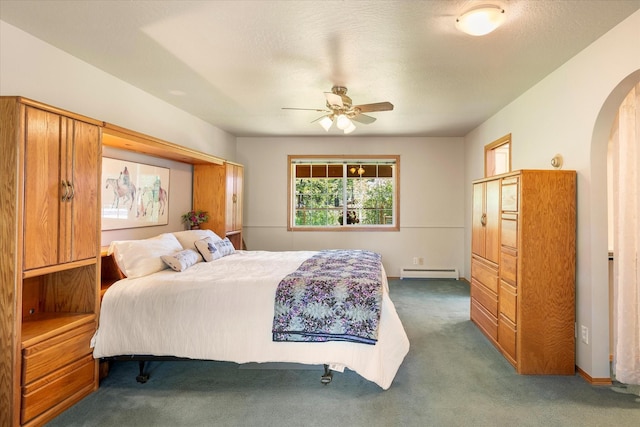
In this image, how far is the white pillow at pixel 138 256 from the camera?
9.12ft

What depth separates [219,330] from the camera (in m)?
2.43

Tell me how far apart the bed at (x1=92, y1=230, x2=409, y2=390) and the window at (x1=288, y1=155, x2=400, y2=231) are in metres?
3.60

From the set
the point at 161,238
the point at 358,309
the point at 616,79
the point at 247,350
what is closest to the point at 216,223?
the point at 161,238

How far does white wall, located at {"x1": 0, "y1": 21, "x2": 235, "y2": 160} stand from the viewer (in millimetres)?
2289

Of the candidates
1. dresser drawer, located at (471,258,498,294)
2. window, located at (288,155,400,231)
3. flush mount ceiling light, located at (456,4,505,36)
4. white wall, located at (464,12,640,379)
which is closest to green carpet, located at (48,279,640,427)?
white wall, located at (464,12,640,379)

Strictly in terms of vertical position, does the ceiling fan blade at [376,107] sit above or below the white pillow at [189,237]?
above

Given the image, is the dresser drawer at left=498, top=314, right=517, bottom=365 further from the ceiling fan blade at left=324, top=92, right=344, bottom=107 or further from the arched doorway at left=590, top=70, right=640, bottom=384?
the ceiling fan blade at left=324, top=92, right=344, bottom=107

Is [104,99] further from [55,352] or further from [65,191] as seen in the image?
[55,352]

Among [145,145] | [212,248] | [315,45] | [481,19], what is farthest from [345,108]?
[212,248]

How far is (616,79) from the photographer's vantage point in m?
2.31

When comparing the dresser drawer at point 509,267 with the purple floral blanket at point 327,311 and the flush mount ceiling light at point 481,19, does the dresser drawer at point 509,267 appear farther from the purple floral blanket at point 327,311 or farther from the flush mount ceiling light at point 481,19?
the flush mount ceiling light at point 481,19

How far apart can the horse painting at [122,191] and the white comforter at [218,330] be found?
3.74 ft

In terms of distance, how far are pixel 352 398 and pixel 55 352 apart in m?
1.99

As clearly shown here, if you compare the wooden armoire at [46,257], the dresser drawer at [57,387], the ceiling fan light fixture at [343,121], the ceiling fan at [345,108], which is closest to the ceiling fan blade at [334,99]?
the ceiling fan at [345,108]
